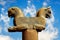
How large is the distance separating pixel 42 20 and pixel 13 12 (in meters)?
1.43

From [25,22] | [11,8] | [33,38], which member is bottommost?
[33,38]

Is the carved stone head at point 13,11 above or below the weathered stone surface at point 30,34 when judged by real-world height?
above

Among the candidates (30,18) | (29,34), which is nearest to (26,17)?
(30,18)

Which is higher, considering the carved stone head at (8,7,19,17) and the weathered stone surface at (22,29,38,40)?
the carved stone head at (8,7,19,17)

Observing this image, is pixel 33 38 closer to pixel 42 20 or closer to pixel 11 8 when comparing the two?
pixel 42 20

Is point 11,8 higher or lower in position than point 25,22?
higher

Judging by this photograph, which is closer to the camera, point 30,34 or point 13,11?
point 30,34

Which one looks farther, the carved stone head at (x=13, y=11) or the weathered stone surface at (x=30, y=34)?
the carved stone head at (x=13, y=11)

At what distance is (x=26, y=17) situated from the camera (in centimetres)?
1017

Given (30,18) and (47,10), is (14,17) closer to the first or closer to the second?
(30,18)

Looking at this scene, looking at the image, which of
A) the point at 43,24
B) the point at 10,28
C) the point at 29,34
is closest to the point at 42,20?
the point at 43,24

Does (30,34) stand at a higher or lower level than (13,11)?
lower

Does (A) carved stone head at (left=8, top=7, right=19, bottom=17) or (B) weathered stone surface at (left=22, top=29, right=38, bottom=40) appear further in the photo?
(A) carved stone head at (left=8, top=7, right=19, bottom=17)

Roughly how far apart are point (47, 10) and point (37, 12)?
0.49 meters
